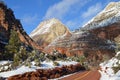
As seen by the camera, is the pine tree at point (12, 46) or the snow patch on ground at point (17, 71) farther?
the pine tree at point (12, 46)

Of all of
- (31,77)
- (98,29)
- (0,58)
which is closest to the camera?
(31,77)

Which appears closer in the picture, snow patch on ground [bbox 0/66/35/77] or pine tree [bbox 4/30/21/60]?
snow patch on ground [bbox 0/66/35/77]

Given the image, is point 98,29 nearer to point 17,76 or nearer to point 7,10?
point 7,10

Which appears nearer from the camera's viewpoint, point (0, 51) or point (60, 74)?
point (60, 74)

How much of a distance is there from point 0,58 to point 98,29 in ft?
393

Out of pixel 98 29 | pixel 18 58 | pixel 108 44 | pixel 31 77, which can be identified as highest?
pixel 98 29

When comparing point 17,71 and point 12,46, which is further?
point 12,46

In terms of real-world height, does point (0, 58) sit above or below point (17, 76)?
above

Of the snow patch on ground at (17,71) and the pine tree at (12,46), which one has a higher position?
the pine tree at (12,46)

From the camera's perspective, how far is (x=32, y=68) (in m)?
37.0

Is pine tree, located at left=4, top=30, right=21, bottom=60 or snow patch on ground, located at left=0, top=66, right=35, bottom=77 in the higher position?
pine tree, located at left=4, top=30, right=21, bottom=60

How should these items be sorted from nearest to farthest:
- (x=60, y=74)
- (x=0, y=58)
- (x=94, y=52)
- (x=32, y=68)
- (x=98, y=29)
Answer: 1. (x=32, y=68)
2. (x=60, y=74)
3. (x=0, y=58)
4. (x=94, y=52)
5. (x=98, y=29)

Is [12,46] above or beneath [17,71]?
above

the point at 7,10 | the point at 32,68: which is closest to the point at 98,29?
the point at 7,10
